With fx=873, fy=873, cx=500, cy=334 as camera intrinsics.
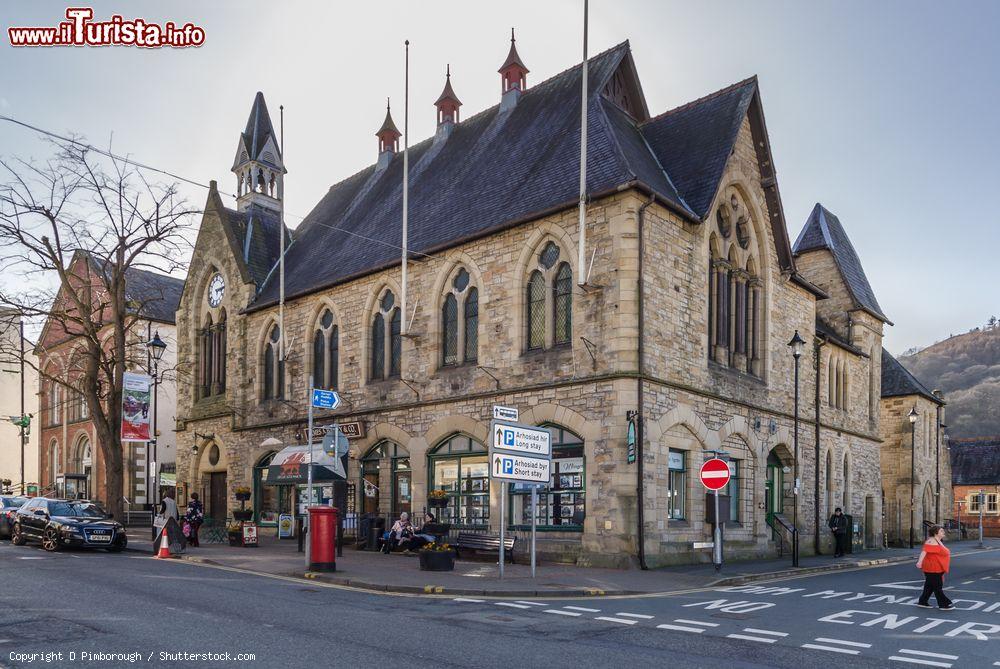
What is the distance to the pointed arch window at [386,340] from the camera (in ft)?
90.2

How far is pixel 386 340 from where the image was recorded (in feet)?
90.6

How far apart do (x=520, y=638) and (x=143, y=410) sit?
21172 mm

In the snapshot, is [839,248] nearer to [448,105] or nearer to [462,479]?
[448,105]

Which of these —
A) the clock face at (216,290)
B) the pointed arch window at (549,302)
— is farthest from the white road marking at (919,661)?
the clock face at (216,290)

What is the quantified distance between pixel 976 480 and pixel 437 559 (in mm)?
63856

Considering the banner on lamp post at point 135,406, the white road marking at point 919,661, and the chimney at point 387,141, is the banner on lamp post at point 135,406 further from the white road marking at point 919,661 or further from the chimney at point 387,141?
the white road marking at point 919,661

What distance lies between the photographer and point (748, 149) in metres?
26.5

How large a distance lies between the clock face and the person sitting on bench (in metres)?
16.2

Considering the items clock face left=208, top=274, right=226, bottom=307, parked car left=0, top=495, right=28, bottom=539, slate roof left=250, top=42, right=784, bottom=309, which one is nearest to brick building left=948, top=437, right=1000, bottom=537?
slate roof left=250, top=42, right=784, bottom=309

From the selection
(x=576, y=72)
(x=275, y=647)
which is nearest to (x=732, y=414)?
(x=576, y=72)

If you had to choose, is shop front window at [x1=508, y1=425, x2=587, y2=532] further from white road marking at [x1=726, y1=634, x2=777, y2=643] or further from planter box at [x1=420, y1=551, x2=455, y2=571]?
white road marking at [x1=726, y1=634, x2=777, y2=643]

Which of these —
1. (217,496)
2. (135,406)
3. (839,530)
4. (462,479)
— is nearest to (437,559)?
(462,479)

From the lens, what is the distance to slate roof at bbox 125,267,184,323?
48.2m

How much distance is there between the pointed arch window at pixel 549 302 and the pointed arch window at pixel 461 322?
6.46ft
